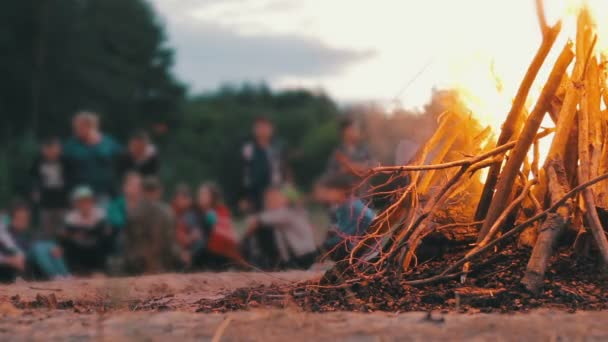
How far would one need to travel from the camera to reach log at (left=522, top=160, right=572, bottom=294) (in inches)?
180

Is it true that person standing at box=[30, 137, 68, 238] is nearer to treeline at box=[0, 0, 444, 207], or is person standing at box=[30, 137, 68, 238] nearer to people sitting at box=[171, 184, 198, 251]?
people sitting at box=[171, 184, 198, 251]

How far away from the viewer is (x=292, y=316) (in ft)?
13.2

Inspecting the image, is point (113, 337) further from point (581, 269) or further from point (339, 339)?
point (581, 269)

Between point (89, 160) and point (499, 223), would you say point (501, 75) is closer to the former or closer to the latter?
point (499, 223)

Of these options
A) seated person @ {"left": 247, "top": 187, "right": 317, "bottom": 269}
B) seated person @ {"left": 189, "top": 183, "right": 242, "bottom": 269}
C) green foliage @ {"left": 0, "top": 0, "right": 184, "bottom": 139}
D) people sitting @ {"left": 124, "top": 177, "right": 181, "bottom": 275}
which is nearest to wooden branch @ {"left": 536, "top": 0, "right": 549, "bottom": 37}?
seated person @ {"left": 247, "top": 187, "right": 317, "bottom": 269}

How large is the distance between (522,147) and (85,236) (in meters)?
6.42

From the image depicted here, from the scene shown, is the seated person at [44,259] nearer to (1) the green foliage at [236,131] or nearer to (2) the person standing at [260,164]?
(2) the person standing at [260,164]

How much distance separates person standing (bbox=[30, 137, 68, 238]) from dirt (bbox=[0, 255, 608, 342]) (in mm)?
5645

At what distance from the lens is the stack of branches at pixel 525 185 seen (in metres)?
4.80

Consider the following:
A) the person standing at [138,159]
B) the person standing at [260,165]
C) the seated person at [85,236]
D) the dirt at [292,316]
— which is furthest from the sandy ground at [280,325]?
the person standing at [260,165]

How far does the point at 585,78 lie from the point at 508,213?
33.4 inches

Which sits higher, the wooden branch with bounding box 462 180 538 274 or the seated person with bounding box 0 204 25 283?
the wooden branch with bounding box 462 180 538 274

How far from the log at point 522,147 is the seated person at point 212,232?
4571mm

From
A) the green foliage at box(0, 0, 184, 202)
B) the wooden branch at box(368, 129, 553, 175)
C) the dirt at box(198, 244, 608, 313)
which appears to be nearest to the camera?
the dirt at box(198, 244, 608, 313)
